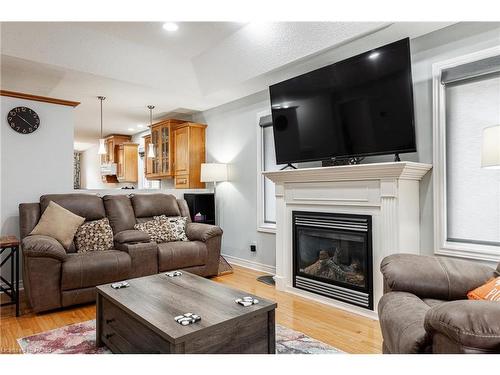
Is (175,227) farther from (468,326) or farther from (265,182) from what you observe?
(468,326)

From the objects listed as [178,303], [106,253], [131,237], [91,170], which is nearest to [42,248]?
[106,253]

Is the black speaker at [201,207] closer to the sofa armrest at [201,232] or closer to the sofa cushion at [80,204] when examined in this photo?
the sofa armrest at [201,232]

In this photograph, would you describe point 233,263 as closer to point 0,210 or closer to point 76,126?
point 0,210

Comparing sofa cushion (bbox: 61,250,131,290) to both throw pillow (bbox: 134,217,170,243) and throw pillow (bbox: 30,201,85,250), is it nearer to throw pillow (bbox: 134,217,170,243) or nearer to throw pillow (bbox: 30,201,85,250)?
throw pillow (bbox: 30,201,85,250)

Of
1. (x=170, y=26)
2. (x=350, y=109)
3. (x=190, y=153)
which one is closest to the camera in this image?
(x=350, y=109)

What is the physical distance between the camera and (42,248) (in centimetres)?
291

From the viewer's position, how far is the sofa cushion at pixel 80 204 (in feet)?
11.7

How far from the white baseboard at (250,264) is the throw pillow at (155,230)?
4.25 feet

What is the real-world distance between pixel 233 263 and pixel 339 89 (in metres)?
2.99

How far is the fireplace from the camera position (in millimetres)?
2961

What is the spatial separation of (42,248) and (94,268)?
470mm

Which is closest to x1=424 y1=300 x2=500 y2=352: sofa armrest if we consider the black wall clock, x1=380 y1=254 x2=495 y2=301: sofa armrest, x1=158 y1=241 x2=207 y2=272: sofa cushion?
x1=380 y1=254 x2=495 y2=301: sofa armrest
